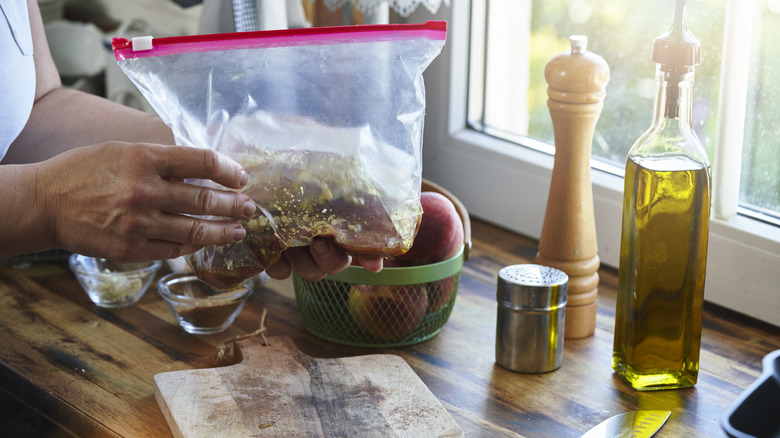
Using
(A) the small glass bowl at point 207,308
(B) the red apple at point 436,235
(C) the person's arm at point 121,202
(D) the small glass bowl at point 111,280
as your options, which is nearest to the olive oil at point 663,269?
(B) the red apple at point 436,235

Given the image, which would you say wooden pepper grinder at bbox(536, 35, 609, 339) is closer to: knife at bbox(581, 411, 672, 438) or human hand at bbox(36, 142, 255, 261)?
knife at bbox(581, 411, 672, 438)

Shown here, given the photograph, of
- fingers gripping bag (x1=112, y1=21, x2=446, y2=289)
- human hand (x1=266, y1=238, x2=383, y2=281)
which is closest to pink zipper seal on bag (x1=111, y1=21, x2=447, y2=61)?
fingers gripping bag (x1=112, y1=21, x2=446, y2=289)

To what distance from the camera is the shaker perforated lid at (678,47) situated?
31.4 inches

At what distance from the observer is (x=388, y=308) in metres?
0.96

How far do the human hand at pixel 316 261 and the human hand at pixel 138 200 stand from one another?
0.35 feet

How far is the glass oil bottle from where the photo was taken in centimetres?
83

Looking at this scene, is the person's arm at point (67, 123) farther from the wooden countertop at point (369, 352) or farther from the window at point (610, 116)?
the window at point (610, 116)

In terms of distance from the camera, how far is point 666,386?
896 mm

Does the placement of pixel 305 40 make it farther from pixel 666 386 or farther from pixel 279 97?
pixel 666 386

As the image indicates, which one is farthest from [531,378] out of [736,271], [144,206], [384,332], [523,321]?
[144,206]

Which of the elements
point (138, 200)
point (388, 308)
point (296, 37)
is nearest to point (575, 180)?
point (388, 308)

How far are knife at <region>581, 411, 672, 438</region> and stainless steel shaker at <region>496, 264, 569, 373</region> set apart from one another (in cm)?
12

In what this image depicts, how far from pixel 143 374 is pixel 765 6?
834 mm

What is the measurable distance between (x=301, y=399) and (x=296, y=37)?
0.35 meters
